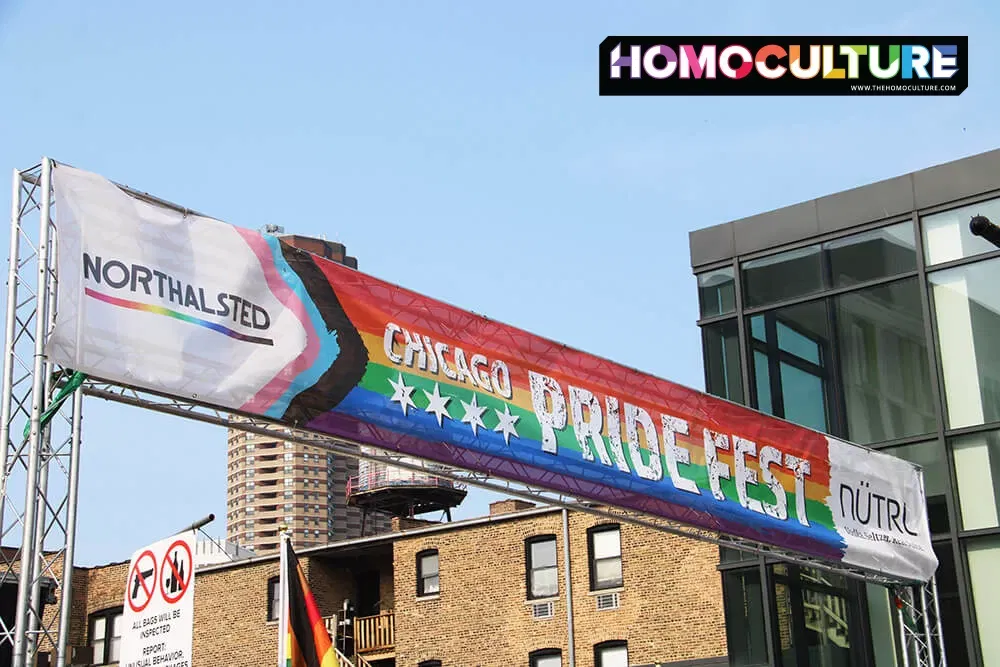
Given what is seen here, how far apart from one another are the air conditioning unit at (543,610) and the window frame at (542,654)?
2.78 ft

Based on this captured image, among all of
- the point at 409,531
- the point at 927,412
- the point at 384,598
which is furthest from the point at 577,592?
the point at 927,412

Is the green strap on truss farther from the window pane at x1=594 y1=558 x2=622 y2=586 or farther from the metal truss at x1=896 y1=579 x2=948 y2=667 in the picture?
the window pane at x1=594 y1=558 x2=622 y2=586

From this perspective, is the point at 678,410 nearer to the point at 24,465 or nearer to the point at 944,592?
the point at 944,592

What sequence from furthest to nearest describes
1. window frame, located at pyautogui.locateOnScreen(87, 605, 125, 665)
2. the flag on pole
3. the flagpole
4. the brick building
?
window frame, located at pyautogui.locateOnScreen(87, 605, 125, 665), the brick building, the flag on pole, the flagpole

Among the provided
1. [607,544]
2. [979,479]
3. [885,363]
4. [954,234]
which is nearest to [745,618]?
→ [979,479]

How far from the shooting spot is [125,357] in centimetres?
1339

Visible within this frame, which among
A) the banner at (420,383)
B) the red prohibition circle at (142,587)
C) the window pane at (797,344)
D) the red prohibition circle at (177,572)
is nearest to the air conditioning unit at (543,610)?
the window pane at (797,344)

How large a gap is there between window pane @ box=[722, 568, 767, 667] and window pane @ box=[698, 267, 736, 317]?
16.3 ft

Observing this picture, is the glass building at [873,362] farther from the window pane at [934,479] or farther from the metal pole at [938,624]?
the metal pole at [938,624]

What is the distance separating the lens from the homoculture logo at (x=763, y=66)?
1933 cm

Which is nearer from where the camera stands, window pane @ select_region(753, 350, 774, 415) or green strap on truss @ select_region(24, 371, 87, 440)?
green strap on truss @ select_region(24, 371, 87, 440)

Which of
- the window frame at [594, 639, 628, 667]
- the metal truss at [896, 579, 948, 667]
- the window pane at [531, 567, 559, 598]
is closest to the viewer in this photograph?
the metal truss at [896, 579, 948, 667]

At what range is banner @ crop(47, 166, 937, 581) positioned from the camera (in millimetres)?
13578

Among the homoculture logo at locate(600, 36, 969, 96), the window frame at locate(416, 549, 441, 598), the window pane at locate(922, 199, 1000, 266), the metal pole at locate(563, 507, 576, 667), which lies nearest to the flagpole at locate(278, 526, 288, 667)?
the homoculture logo at locate(600, 36, 969, 96)
